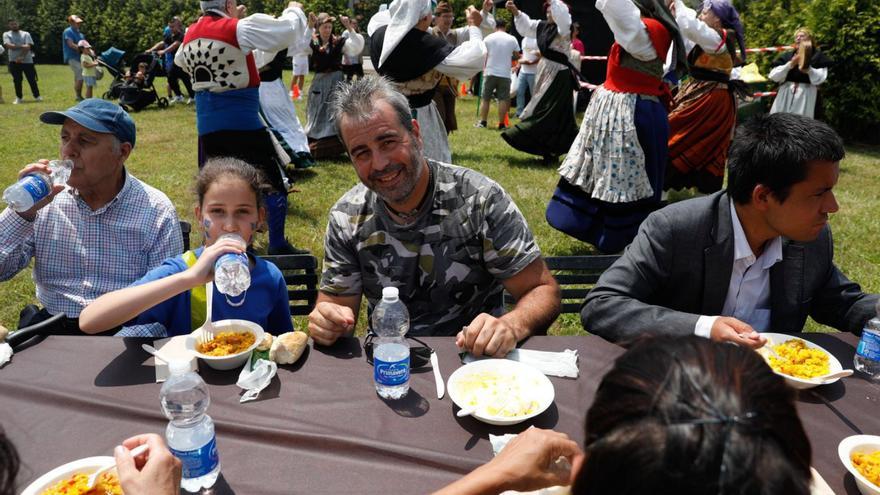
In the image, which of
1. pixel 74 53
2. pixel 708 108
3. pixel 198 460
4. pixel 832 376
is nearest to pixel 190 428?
pixel 198 460

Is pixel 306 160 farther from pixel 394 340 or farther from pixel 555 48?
pixel 394 340

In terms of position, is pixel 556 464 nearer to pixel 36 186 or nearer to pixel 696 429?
pixel 696 429

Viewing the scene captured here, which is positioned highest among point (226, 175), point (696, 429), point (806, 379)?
point (696, 429)

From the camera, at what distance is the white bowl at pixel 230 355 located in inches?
67.1

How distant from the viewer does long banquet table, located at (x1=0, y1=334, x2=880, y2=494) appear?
1329mm

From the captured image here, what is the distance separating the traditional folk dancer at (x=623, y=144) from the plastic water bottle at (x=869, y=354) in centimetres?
293

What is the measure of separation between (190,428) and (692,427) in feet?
3.87

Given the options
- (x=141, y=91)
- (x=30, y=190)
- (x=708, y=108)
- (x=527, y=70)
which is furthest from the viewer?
(x=141, y=91)

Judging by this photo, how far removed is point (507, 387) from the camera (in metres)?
1.64

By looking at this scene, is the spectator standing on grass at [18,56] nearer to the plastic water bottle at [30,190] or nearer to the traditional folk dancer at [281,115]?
the traditional folk dancer at [281,115]

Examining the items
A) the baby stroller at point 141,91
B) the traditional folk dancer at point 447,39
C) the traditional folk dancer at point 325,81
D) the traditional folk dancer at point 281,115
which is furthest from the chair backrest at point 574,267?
the baby stroller at point 141,91

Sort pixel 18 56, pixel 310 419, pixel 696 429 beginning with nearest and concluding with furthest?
1. pixel 696 429
2. pixel 310 419
3. pixel 18 56

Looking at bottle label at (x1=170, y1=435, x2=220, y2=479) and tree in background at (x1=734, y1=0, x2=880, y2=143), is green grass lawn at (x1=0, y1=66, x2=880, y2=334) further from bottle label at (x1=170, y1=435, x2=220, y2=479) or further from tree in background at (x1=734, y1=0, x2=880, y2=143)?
bottle label at (x1=170, y1=435, x2=220, y2=479)

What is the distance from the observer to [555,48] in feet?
21.5
